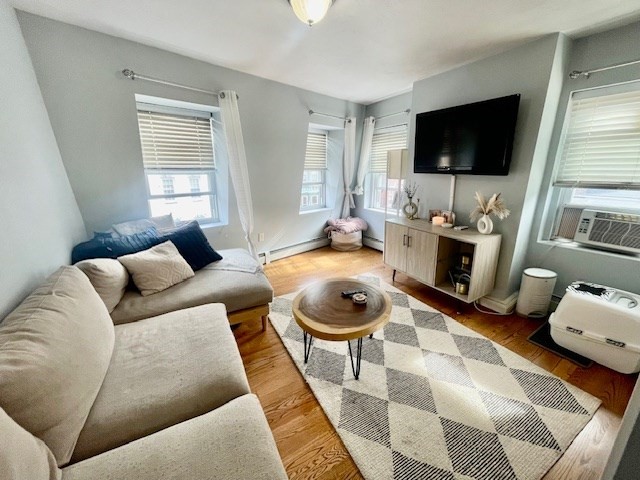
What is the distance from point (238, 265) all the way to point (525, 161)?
267 cm

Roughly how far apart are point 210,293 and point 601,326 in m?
2.70

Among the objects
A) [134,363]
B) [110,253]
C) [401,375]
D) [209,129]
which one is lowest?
[401,375]

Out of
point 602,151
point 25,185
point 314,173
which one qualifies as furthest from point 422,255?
point 25,185

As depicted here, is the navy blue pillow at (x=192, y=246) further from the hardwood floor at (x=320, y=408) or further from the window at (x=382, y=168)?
the window at (x=382, y=168)

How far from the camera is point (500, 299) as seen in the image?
8.00 ft

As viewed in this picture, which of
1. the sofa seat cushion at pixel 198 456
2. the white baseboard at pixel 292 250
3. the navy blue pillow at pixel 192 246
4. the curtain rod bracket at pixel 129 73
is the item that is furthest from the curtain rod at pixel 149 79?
the sofa seat cushion at pixel 198 456

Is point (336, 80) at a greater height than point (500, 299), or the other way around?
point (336, 80)

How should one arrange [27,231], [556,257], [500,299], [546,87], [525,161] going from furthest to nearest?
[500,299] < [556,257] < [525,161] < [546,87] < [27,231]

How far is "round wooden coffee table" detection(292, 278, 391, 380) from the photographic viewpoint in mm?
1391

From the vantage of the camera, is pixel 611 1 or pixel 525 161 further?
pixel 525 161

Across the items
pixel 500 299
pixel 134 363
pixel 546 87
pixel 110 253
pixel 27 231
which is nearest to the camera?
pixel 134 363

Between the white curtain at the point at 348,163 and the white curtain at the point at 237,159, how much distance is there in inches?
70.1

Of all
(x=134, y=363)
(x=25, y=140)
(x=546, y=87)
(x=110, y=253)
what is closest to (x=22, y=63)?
(x=25, y=140)

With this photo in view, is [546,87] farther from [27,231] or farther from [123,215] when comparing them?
[123,215]
